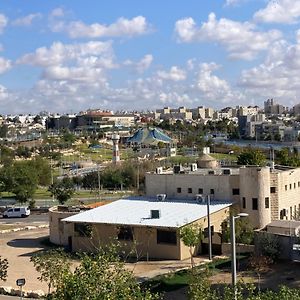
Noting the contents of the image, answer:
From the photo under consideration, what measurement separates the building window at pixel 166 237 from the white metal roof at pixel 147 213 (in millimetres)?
555

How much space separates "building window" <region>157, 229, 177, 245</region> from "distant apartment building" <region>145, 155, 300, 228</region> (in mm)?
6383

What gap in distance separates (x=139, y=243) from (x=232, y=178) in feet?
27.9

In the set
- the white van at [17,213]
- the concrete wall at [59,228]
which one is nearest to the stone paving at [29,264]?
the concrete wall at [59,228]

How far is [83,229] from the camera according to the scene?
36469 mm

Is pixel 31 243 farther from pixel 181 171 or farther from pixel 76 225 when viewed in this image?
pixel 181 171

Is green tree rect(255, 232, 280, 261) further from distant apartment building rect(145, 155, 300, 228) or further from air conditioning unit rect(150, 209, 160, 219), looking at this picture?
air conditioning unit rect(150, 209, 160, 219)

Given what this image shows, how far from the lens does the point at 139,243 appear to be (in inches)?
1342

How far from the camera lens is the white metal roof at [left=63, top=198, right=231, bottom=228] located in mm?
34094

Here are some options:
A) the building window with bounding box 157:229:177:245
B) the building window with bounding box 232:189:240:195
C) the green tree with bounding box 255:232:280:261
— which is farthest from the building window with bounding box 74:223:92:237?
the green tree with bounding box 255:232:280:261

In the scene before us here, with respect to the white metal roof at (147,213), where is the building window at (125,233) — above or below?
below

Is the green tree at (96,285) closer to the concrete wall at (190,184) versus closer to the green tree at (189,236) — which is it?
the green tree at (189,236)

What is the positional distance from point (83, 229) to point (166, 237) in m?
5.85

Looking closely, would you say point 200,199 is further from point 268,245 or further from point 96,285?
point 96,285

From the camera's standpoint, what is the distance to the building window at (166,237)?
33438 mm
